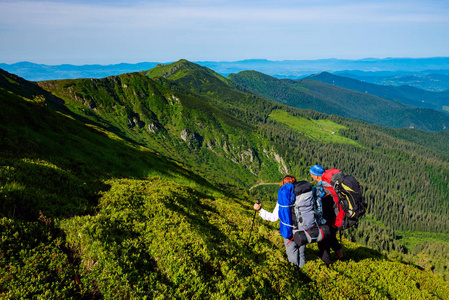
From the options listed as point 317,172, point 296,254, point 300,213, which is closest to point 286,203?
point 300,213

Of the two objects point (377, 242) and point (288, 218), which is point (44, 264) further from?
point (377, 242)

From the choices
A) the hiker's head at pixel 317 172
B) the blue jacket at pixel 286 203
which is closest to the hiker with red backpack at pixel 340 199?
the hiker's head at pixel 317 172

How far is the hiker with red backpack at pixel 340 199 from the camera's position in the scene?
1098cm

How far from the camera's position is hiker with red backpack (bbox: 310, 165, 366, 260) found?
11.0 m

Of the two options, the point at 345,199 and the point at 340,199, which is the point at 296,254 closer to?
the point at 340,199

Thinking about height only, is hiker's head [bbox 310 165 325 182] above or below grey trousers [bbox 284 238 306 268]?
above

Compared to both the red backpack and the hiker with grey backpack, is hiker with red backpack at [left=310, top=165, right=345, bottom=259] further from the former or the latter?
the hiker with grey backpack

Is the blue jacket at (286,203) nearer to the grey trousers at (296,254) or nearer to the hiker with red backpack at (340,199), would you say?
the grey trousers at (296,254)

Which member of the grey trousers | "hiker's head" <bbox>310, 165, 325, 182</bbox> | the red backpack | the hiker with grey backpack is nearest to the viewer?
the hiker with grey backpack

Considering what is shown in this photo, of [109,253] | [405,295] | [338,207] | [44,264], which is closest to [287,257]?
[338,207]

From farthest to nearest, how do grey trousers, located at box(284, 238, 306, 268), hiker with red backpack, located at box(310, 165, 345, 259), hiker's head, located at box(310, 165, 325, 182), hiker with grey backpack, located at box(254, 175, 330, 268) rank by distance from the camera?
hiker's head, located at box(310, 165, 325, 182) → grey trousers, located at box(284, 238, 306, 268) → hiker with red backpack, located at box(310, 165, 345, 259) → hiker with grey backpack, located at box(254, 175, 330, 268)

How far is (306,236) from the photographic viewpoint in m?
10.7

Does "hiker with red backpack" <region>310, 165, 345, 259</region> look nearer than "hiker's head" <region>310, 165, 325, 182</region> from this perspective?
Yes

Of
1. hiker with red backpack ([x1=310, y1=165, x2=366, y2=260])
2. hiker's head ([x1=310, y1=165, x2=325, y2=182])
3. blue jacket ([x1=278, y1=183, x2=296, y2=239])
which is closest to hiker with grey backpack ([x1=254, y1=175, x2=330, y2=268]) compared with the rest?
blue jacket ([x1=278, y1=183, x2=296, y2=239])
